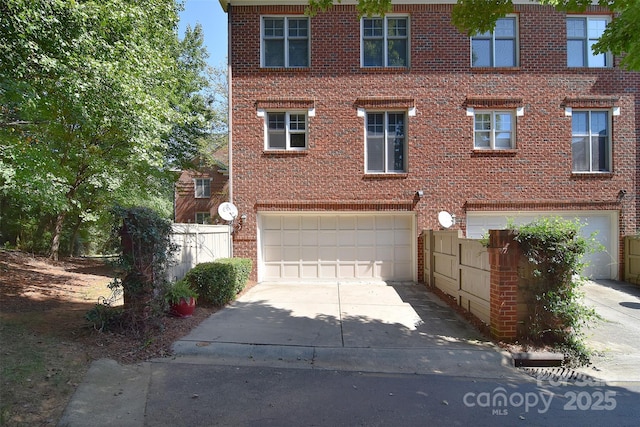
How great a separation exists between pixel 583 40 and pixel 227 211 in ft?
39.0

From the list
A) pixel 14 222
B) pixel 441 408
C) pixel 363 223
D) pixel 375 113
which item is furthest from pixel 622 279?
pixel 14 222

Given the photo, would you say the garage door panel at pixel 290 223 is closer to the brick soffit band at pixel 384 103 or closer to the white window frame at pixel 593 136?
the brick soffit band at pixel 384 103

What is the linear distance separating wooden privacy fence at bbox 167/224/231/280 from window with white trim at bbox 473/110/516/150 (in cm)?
801

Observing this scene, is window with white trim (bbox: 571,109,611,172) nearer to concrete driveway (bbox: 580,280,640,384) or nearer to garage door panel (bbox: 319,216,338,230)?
concrete driveway (bbox: 580,280,640,384)

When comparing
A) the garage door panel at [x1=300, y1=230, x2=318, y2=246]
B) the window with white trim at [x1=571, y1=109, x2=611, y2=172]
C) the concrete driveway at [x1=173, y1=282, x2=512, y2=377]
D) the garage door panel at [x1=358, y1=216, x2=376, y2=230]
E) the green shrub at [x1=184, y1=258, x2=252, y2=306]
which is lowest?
the concrete driveway at [x1=173, y1=282, x2=512, y2=377]

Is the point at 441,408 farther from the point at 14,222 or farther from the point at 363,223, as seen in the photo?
the point at 14,222

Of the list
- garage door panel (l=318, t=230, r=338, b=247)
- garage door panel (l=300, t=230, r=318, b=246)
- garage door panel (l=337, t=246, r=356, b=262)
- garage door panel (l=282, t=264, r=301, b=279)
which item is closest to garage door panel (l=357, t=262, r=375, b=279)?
garage door panel (l=337, t=246, r=356, b=262)

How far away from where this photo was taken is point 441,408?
4.00 m

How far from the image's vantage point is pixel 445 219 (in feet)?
35.2

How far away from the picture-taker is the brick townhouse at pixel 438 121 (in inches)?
442

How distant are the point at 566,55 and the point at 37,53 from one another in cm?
1334

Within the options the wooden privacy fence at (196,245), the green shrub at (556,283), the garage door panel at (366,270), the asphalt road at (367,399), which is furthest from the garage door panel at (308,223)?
the asphalt road at (367,399)

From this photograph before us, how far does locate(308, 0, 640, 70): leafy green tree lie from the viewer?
4445 mm

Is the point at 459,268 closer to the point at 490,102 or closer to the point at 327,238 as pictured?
the point at 327,238
